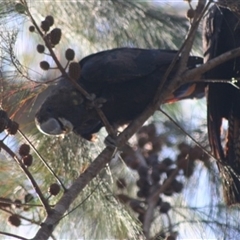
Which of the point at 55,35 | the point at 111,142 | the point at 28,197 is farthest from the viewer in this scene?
the point at 28,197

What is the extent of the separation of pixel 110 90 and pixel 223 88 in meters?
0.44

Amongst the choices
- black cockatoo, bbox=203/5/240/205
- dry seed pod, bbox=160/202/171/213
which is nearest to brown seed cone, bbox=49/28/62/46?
black cockatoo, bbox=203/5/240/205

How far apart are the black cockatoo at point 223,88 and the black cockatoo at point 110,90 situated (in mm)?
107

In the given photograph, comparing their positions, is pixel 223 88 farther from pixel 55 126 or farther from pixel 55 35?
pixel 55 35

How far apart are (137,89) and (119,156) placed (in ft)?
1.07

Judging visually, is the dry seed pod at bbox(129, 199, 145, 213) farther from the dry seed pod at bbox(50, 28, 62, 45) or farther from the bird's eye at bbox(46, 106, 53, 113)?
the dry seed pod at bbox(50, 28, 62, 45)

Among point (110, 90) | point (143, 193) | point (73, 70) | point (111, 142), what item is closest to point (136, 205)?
point (143, 193)

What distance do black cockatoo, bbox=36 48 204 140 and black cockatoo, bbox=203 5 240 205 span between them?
107mm

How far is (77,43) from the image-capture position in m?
2.67

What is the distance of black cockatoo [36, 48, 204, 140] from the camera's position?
229 centimetres

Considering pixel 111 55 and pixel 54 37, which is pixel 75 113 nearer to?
pixel 111 55

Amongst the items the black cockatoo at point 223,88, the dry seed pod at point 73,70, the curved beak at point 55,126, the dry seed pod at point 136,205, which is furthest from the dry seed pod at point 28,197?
the black cockatoo at point 223,88

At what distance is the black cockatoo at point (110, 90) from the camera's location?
2295 mm

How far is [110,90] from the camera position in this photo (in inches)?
93.2
